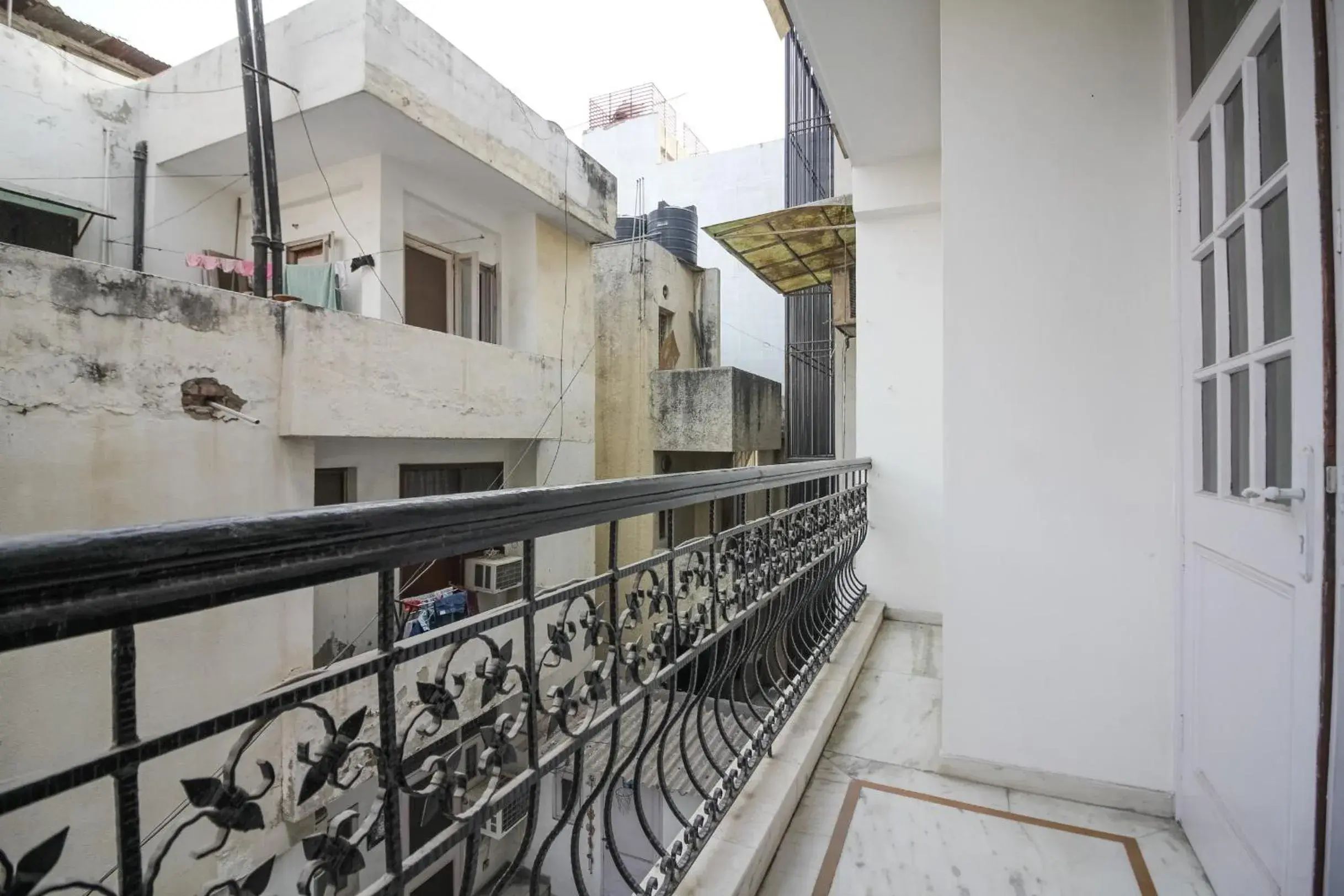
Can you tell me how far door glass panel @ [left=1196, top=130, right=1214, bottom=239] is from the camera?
4.82 feet

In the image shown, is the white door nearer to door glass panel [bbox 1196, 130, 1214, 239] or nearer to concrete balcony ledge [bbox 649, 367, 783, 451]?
door glass panel [bbox 1196, 130, 1214, 239]

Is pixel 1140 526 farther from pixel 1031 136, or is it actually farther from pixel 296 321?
pixel 296 321

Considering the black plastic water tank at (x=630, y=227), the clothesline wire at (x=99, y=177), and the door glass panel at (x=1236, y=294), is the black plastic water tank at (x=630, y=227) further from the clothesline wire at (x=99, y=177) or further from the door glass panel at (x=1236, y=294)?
the door glass panel at (x=1236, y=294)

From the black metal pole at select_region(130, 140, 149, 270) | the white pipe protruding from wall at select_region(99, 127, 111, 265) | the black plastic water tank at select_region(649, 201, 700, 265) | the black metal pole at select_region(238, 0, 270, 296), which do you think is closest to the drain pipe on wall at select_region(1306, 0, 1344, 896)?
the black metal pole at select_region(238, 0, 270, 296)

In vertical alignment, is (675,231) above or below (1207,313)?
above

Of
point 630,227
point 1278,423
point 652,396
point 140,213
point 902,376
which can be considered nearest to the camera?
point 1278,423

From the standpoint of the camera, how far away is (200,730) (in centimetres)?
51

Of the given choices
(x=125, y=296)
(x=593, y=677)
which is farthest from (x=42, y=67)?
(x=593, y=677)

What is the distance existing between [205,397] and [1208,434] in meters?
4.77

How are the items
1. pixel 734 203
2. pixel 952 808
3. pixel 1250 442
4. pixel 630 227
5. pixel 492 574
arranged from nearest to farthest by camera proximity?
pixel 1250 442, pixel 952 808, pixel 492 574, pixel 630 227, pixel 734 203

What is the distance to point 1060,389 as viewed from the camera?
1.78 metres

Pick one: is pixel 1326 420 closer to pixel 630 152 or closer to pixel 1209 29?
pixel 1209 29

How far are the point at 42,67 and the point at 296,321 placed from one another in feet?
12.6

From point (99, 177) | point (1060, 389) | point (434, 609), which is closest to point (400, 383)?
point (434, 609)
